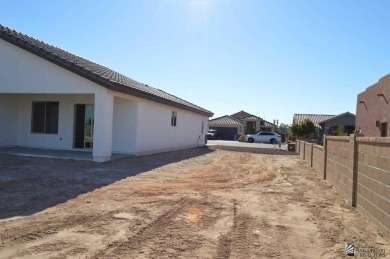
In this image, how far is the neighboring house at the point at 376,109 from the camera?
1678cm

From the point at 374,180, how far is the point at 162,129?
1478 centimetres

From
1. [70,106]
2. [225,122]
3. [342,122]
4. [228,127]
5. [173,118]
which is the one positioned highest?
[225,122]

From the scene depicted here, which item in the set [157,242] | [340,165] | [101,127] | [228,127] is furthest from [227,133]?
[157,242]

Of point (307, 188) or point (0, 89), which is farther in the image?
point (0, 89)

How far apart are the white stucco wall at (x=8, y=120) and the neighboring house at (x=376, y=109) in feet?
59.7

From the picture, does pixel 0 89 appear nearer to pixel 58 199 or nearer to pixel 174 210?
pixel 58 199

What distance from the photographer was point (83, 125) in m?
16.8

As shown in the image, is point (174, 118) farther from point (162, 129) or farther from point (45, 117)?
point (45, 117)

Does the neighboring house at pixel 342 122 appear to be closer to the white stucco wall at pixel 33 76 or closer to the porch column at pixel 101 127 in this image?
the porch column at pixel 101 127

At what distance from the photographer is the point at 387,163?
5.57m

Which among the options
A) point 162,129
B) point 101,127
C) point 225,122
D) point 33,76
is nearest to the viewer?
Result: point 101,127

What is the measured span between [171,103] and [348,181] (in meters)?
13.6

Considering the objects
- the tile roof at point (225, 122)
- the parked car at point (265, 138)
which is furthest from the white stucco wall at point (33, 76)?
the tile roof at point (225, 122)

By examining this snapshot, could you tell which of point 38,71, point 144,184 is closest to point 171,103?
point 38,71
